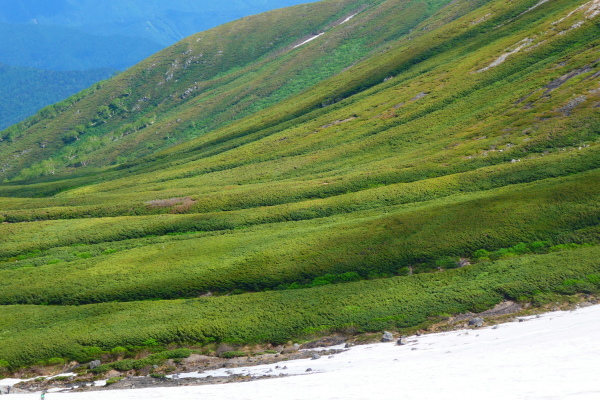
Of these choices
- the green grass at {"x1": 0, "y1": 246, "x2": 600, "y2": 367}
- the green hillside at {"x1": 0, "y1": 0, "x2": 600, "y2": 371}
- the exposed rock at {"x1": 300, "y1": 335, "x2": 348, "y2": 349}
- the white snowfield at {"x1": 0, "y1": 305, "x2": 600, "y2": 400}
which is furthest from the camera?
the green hillside at {"x1": 0, "y1": 0, "x2": 600, "y2": 371}

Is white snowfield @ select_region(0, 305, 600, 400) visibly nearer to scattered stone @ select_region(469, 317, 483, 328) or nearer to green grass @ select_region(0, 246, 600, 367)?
scattered stone @ select_region(469, 317, 483, 328)

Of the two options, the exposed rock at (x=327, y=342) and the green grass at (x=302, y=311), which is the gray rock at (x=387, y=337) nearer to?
the green grass at (x=302, y=311)

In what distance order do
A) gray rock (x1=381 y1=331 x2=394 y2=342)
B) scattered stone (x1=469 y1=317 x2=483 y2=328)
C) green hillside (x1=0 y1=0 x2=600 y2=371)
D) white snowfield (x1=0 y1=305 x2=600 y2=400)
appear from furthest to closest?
green hillside (x1=0 y1=0 x2=600 y2=371)
gray rock (x1=381 y1=331 x2=394 y2=342)
scattered stone (x1=469 y1=317 x2=483 y2=328)
white snowfield (x1=0 y1=305 x2=600 y2=400)

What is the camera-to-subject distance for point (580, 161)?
85.6 m

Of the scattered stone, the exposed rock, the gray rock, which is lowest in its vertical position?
the scattered stone

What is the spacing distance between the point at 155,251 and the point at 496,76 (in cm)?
11712

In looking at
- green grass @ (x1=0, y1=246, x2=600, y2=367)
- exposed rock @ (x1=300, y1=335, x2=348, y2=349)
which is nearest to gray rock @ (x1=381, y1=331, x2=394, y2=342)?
green grass @ (x1=0, y1=246, x2=600, y2=367)

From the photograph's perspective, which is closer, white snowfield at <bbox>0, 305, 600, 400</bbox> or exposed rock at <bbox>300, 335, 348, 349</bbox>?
white snowfield at <bbox>0, 305, 600, 400</bbox>

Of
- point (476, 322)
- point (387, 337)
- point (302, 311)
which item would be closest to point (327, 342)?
point (387, 337)

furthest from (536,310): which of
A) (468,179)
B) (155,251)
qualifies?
(155,251)

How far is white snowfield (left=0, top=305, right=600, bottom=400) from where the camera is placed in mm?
25031

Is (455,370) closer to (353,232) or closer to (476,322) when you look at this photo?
(476,322)

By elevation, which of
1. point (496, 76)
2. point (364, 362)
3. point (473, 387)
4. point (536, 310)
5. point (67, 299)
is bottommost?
point (536, 310)

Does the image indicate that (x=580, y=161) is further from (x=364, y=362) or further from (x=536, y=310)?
(x=364, y=362)
